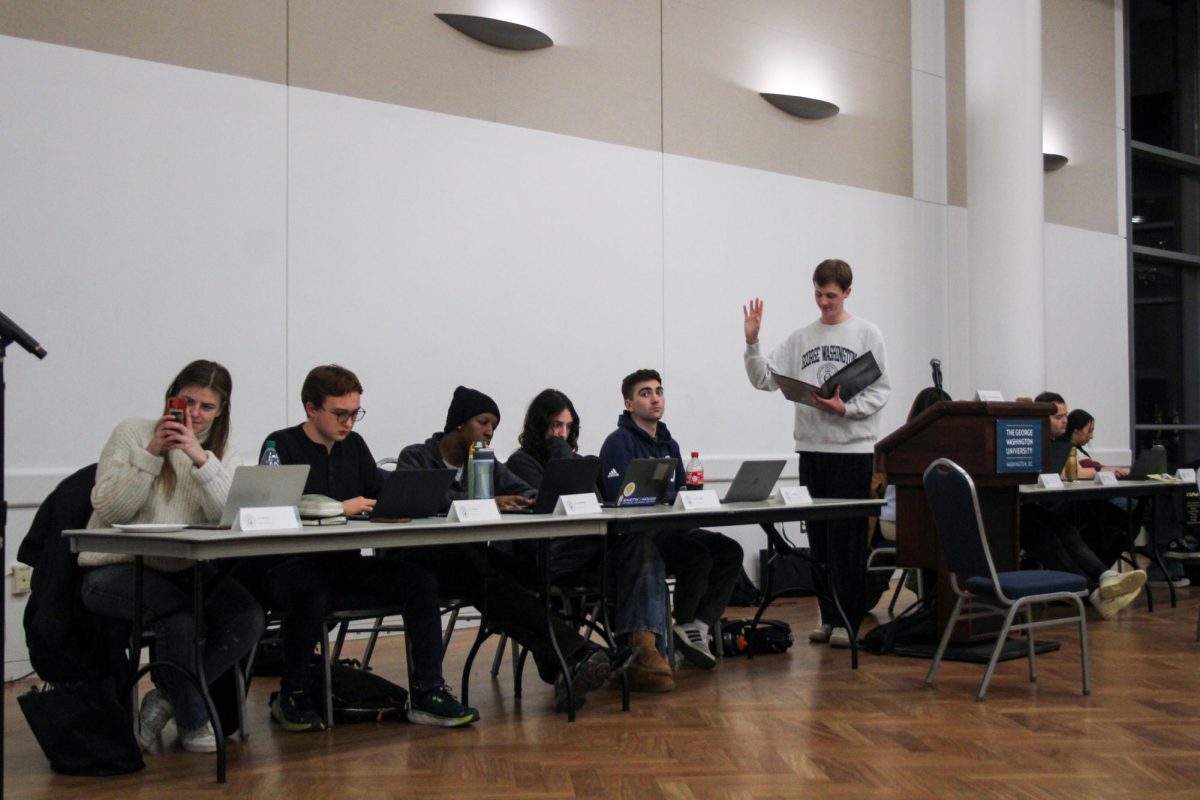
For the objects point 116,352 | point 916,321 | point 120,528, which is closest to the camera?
point 120,528

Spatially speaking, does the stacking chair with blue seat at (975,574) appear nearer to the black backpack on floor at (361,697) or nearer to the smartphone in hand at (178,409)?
the black backpack on floor at (361,697)

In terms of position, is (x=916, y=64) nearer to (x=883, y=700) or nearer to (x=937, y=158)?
(x=937, y=158)

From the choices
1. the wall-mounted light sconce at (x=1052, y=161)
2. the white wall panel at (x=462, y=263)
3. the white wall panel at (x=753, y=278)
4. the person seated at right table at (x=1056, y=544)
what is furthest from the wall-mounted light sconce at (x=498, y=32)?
the wall-mounted light sconce at (x=1052, y=161)

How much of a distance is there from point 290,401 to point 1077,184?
686cm

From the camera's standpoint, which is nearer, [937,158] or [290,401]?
[290,401]

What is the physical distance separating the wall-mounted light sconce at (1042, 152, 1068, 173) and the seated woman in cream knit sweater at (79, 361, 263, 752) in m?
7.64

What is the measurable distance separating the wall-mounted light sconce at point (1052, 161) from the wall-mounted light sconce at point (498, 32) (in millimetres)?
4747

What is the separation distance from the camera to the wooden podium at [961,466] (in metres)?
4.85

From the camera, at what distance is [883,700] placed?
414 cm

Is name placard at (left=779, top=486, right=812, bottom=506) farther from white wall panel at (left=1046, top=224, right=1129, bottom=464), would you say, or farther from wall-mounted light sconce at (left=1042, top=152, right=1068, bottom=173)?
wall-mounted light sconce at (left=1042, top=152, right=1068, bottom=173)

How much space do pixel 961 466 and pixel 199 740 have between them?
2.98 m

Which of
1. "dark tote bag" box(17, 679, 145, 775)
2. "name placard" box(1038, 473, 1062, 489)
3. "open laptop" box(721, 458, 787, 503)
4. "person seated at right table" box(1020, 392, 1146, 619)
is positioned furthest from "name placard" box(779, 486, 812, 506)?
"dark tote bag" box(17, 679, 145, 775)

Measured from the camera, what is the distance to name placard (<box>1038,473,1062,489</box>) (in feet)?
19.4

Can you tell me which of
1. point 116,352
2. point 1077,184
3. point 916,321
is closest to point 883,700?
point 116,352
